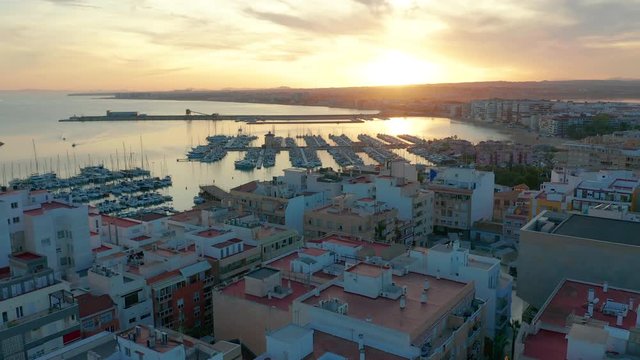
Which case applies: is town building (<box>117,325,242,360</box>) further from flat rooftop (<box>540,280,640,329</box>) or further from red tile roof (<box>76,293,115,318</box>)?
flat rooftop (<box>540,280,640,329</box>)

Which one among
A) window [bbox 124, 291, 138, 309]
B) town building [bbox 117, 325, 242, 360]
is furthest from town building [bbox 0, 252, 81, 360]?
town building [bbox 117, 325, 242, 360]

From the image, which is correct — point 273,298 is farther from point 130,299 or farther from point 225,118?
point 225,118

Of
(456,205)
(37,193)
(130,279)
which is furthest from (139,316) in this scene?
(456,205)

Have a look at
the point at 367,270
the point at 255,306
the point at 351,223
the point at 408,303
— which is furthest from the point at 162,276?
the point at 351,223

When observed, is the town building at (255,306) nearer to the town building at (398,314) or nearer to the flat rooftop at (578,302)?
the town building at (398,314)

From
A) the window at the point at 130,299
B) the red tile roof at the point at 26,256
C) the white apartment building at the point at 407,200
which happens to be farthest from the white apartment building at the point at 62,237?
the white apartment building at the point at 407,200


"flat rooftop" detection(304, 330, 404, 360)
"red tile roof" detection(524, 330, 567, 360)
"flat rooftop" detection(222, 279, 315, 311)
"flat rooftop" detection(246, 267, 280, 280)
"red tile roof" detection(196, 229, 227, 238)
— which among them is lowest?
"flat rooftop" detection(222, 279, 315, 311)
